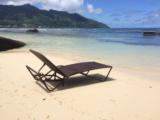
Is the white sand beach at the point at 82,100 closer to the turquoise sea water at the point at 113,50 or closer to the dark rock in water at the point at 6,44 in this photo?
the turquoise sea water at the point at 113,50

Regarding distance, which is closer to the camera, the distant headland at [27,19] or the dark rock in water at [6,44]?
the dark rock in water at [6,44]

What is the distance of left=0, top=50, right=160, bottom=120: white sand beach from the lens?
10.0ft

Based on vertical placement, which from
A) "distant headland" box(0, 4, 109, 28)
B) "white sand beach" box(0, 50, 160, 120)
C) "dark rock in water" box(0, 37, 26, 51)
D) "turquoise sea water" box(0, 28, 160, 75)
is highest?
"distant headland" box(0, 4, 109, 28)

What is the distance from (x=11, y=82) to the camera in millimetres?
4766

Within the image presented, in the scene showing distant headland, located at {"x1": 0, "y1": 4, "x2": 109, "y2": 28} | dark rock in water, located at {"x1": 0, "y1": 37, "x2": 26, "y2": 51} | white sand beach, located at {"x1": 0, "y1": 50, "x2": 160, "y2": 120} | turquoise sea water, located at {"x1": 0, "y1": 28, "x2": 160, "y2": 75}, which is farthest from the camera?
distant headland, located at {"x1": 0, "y1": 4, "x2": 109, "y2": 28}

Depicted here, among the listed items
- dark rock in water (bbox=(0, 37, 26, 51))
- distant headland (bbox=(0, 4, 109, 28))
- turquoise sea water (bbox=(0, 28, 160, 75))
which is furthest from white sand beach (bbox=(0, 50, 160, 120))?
distant headland (bbox=(0, 4, 109, 28))

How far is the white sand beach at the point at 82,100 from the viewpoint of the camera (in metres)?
3.05

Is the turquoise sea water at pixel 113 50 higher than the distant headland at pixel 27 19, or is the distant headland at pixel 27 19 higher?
the distant headland at pixel 27 19

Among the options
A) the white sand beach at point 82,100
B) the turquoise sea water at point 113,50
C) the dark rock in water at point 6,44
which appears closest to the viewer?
the white sand beach at point 82,100

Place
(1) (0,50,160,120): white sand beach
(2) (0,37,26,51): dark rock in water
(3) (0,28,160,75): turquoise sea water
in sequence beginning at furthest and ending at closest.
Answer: (2) (0,37,26,51): dark rock in water, (3) (0,28,160,75): turquoise sea water, (1) (0,50,160,120): white sand beach

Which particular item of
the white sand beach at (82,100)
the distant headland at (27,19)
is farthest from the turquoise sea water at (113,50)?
the distant headland at (27,19)

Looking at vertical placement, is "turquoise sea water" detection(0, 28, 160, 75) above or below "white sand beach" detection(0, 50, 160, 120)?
below

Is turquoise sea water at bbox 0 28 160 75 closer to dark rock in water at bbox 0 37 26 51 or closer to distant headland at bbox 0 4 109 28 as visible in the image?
dark rock in water at bbox 0 37 26 51

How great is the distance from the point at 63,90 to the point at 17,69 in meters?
2.77
